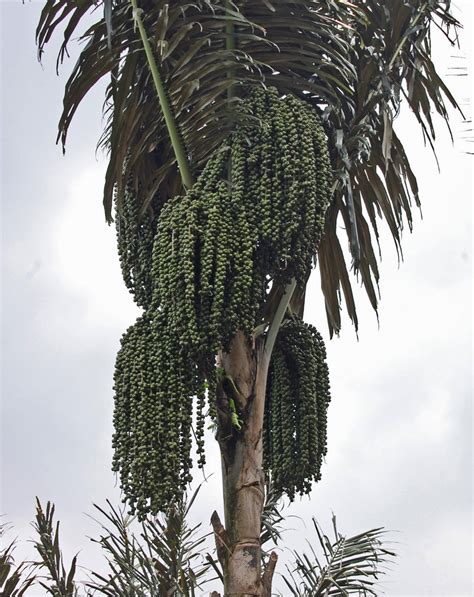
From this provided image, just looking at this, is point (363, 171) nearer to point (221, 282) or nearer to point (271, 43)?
point (271, 43)

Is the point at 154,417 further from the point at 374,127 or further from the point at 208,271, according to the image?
the point at 374,127

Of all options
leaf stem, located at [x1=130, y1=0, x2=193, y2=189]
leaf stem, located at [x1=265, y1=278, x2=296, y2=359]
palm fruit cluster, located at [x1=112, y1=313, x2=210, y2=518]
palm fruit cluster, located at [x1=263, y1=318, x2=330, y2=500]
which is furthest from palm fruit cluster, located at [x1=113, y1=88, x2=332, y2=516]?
palm fruit cluster, located at [x1=263, y1=318, x2=330, y2=500]

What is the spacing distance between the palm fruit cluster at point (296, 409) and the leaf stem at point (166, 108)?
1.11 metres

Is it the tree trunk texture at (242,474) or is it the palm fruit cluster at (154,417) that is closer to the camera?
the palm fruit cluster at (154,417)

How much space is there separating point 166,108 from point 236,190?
2.50ft

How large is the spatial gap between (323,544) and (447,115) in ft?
8.99

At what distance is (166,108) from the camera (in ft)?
18.3

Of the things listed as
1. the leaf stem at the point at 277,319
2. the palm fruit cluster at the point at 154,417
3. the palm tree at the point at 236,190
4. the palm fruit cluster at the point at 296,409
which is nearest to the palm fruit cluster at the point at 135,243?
the palm tree at the point at 236,190

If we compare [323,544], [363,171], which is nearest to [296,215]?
[363,171]

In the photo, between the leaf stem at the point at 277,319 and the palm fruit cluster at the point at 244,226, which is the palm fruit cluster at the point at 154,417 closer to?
the palm fruit cluster at the point at 244,226

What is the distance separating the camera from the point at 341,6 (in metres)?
5.96

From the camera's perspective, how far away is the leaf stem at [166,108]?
5531mm

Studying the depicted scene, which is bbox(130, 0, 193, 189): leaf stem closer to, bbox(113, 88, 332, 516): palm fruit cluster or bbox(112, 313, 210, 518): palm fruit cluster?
bbox(113, 88, 332, 516): palm fruit cluster

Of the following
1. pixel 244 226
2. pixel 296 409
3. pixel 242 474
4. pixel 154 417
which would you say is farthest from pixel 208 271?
pixel 296 409
